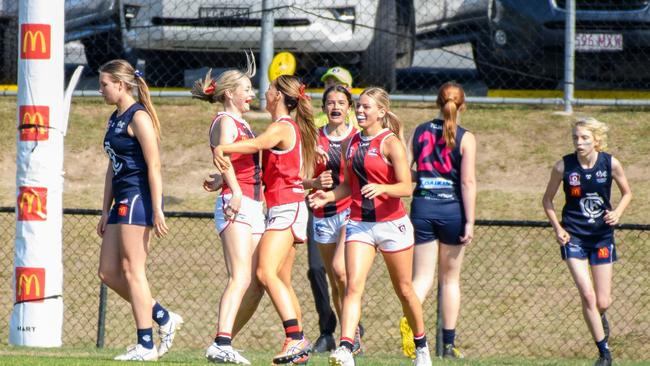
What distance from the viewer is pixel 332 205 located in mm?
8922

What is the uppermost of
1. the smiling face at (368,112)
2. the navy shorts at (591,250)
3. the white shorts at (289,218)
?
the smiling face at (368,112)

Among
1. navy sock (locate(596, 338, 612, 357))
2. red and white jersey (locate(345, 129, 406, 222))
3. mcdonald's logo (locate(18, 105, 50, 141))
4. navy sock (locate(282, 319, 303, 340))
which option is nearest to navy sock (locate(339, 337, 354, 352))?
navy sock (locate(282, 319, 303, 340))

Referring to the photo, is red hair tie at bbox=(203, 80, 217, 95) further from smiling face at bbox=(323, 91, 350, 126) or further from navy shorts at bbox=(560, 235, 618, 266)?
navy shorts at bbox=(560, 235, 618, 266)

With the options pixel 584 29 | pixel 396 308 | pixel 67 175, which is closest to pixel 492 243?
pixel 396 308

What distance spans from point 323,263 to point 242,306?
1316 mm

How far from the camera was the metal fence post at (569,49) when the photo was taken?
13664mm

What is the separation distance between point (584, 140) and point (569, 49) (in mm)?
5080

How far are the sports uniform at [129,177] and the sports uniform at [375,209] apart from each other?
126 cm

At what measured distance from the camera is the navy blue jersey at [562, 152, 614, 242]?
29.4ft

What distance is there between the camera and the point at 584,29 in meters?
14.1

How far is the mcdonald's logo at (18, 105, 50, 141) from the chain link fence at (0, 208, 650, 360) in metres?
1.21

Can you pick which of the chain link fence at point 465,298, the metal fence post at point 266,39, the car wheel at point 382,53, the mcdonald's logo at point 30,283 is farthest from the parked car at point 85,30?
the mcdonald's logo at point 30,283

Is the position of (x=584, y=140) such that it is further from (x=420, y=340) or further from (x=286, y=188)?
(x=286, y=188)

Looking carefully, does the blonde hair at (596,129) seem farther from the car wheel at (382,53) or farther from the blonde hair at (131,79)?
the car wheel at (382,53)
